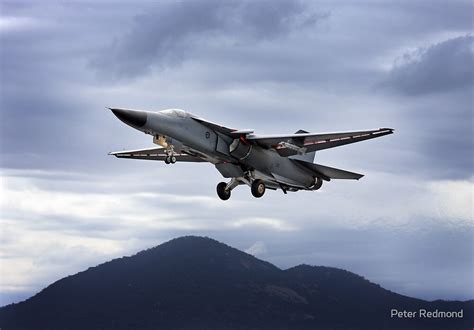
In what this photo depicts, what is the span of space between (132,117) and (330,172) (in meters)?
16.1

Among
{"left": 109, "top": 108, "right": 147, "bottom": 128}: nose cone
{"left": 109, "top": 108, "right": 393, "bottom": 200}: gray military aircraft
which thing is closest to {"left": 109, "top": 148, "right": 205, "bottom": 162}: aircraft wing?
{"left": 109, "top": 108, "right": 393, "bottom": 200}: gray military aircraft

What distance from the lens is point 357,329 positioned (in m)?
194

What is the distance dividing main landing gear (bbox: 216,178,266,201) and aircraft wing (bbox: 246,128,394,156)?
2567 mm

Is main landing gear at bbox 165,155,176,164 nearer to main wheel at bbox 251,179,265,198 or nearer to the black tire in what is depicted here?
main wheel at bbox 251,179,265,198

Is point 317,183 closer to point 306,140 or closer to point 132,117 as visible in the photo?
point 306,140

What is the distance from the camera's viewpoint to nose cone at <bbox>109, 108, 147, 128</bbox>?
47188 mm

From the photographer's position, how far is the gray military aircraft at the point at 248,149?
4912cm

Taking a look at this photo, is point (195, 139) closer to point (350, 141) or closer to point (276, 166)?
point (276, 166)

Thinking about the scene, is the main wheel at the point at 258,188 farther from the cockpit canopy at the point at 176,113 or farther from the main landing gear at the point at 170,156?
the main landing gear at the point at 170,156

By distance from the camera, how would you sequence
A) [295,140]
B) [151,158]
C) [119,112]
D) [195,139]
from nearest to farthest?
[119,112], [195,139], [295,140], [151,158]

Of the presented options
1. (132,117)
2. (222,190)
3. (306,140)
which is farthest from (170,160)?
(306,140)

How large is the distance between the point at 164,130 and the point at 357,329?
155m

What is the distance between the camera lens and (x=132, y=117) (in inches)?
1861

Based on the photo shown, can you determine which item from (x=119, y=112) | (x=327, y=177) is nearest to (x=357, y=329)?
(x=327, y=177)
